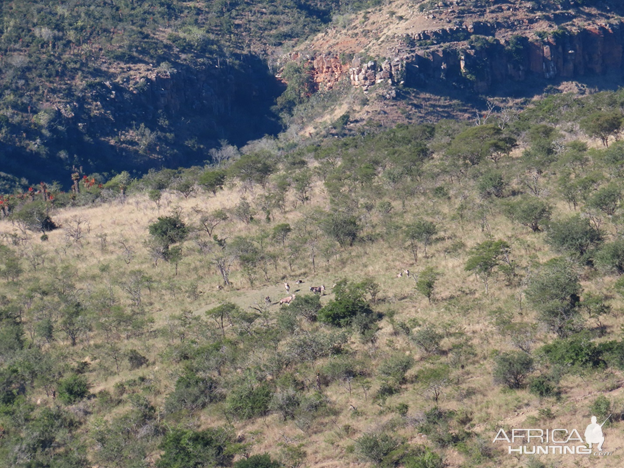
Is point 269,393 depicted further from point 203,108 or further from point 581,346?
point 203,108

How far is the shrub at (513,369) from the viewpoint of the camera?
17.7 metres

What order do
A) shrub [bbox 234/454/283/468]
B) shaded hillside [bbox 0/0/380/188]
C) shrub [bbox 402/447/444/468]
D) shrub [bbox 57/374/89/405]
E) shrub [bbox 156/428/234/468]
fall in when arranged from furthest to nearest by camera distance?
shaded hillside [bbox 0/0/380/188], shrub [bbox 57/374/89/405], shrub [bbox 156/428/234/468], shrub [bbox 234/454/283/468], shrub [bbox 402/447/444/468]

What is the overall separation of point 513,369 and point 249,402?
763 centimetres

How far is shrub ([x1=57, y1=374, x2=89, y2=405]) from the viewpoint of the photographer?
20.3m

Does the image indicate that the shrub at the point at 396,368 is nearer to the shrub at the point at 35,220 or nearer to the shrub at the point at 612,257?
the shrub at the point at 612,257

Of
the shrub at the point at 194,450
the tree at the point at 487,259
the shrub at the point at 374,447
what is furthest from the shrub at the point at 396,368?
the tree at the point at 487,259

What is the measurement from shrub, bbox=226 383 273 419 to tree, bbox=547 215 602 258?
13053 mm

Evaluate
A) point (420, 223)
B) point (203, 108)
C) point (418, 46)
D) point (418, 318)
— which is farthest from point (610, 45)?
point (418, 318)

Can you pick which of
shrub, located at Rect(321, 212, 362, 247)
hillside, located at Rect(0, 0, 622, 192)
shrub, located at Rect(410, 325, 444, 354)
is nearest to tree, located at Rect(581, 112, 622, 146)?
shrub, located at Rect(321, 212, 362, 247)

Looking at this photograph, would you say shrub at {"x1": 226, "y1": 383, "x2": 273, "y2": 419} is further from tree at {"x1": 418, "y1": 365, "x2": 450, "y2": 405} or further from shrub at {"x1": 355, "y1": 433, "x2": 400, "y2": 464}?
tree at {"x1": 418, "y1": 365, "x2": 450, "y2": 405}

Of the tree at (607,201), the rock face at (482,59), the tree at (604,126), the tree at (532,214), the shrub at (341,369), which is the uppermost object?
the rock face at (482,59)

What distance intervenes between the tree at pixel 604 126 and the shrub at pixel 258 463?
103 ft

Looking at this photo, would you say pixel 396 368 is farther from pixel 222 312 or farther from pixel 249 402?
pixel 222 312

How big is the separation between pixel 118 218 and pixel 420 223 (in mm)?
20245
